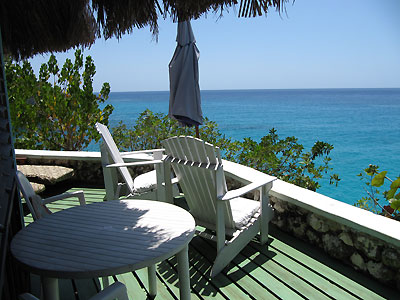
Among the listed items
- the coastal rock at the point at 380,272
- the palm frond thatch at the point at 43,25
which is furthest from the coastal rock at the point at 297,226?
the palm frond thatch at the point at 43,25

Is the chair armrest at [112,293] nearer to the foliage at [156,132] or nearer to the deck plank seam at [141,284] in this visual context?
the deck plank seam at [141,284]

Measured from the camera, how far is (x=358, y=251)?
2.51 meters

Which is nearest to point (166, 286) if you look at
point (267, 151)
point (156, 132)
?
point (267, 151)

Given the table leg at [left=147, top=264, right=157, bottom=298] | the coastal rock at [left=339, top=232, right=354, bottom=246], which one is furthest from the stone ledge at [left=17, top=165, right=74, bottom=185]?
the coastal rock at [left=339, top=232, right=354, bottom=246]

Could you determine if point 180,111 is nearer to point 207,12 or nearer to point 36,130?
point 207,12

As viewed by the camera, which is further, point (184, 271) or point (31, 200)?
point (31, 200)

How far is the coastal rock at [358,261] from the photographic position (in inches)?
97.9

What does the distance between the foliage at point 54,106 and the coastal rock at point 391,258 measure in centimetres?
580

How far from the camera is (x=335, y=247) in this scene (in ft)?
Result: 8.80

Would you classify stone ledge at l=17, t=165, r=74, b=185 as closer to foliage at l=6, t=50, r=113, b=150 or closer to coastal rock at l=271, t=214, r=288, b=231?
foliage at l=6, t=50, r=113, b=150

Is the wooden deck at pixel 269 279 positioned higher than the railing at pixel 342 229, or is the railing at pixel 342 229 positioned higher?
the railing at pixel 342 229

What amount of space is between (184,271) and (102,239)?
0.47 m

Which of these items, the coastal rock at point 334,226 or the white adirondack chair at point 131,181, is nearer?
the coastal rock at point 334,226

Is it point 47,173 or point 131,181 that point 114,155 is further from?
point 47,173
